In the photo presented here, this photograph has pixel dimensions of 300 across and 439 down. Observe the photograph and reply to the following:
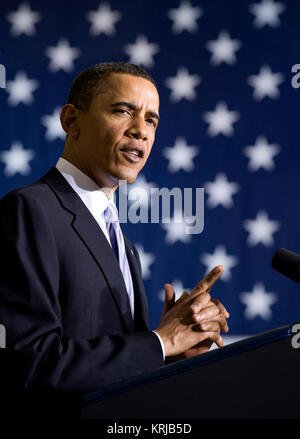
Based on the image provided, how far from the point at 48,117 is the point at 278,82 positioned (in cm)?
110

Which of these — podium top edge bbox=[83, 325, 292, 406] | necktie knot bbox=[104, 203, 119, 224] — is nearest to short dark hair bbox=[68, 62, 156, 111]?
necktie knot bbox=[104, 203, 119, 224]

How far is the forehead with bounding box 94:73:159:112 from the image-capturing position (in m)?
1.07

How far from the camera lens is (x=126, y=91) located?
3.51 feet

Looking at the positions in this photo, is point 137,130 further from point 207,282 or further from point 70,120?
point 207,282

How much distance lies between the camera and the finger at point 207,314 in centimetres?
76

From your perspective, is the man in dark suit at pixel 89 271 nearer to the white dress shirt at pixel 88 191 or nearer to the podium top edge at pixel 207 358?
the white dress shirt at pixel 88 191

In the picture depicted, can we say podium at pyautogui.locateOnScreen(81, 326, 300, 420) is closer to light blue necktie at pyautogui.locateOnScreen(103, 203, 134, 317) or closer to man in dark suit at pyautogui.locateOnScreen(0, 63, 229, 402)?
man in dark suit at pyautogui.locateOnScreen(0, 63, 229, 402)

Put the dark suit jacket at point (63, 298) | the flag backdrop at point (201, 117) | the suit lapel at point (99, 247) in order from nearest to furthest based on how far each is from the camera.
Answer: the dark suit jacket at point (63, 298)
the suit lapel at point (99, 247)
the flag backdrop at point (201, 117)

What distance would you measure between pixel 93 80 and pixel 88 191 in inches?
10.7

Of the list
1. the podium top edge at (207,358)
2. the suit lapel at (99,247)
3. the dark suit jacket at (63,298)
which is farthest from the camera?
the suit lapel at (99,247)

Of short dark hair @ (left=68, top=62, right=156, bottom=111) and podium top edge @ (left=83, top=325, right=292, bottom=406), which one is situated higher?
short dark hair @ (left=68, top=62, right=156, bottom=111)

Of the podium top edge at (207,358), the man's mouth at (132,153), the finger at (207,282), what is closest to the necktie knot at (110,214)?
the man's mouth at (132,153)

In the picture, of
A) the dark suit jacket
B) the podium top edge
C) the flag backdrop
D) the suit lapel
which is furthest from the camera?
the flag backdrop
